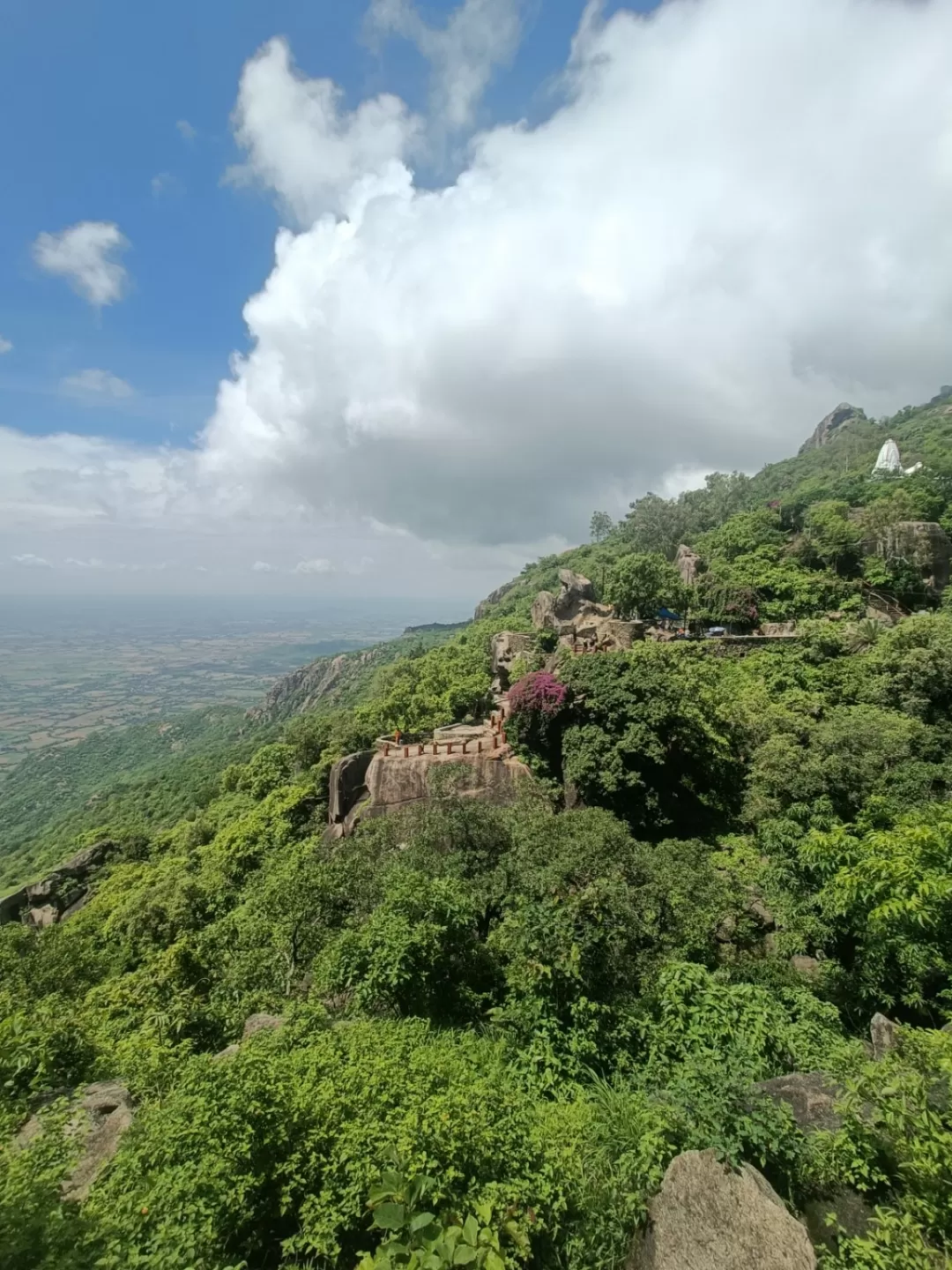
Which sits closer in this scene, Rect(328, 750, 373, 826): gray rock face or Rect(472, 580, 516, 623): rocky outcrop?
Rect(328, 750, 373, 826): gray rock face

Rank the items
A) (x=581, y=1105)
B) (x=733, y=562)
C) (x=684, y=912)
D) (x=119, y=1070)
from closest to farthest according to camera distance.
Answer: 1. (x=581, y=1105)
2. (x=119, y=1070)
3. (x=684, y=912)
4. (x=733, y=562)

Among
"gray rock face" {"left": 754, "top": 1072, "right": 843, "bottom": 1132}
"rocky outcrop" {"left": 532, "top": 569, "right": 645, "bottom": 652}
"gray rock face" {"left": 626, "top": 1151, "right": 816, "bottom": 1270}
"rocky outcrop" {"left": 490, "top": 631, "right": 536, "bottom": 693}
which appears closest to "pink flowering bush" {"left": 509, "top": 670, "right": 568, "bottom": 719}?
"rocky outcrop" {"left": 490, "top": 631, "right": 536, "bottom": 693}

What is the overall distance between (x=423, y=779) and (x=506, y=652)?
1311 cm

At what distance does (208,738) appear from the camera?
9088 cm

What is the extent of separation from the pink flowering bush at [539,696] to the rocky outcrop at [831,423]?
381 feet

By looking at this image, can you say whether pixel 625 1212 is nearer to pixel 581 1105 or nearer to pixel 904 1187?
pixel 581 1105

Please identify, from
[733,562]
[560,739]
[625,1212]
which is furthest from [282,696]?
[625,1212]

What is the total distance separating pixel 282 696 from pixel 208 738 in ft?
44.8

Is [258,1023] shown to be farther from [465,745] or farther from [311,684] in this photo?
[311,684]

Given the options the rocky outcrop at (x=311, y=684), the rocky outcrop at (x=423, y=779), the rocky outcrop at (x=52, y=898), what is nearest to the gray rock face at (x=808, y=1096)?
the rocky outcrop at (x=423, y=779)

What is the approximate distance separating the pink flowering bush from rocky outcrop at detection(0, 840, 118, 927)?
963 inches

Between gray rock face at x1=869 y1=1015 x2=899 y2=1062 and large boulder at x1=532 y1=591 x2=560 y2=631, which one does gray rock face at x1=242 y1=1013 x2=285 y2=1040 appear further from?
large boulder at x1=532 y1=591 x2=560 y2=631

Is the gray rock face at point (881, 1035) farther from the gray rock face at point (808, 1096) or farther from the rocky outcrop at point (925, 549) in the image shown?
the rocky outcrop at point (925, 549)

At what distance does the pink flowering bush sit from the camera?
18.3m
